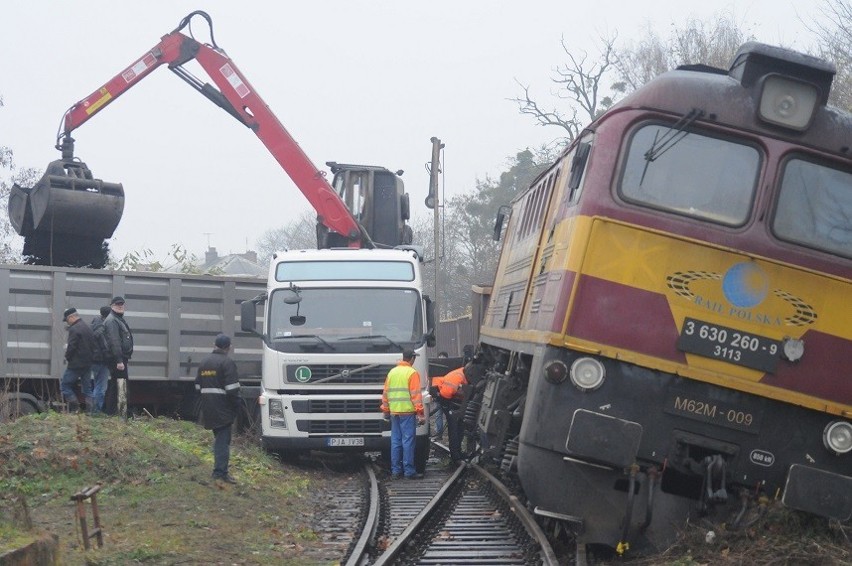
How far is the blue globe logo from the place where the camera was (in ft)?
25.7

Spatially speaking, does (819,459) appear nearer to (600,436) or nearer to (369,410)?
(600,436)

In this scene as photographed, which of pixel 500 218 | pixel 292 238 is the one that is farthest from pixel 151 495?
pixel 292 238

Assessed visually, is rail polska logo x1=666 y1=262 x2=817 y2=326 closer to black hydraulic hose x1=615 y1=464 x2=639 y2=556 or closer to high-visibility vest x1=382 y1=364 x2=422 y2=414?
black hydraulic hose x1=615 y1=464 x2=639 y2=556

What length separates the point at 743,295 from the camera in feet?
25.7

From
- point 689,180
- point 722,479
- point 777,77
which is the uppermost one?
point 777,77

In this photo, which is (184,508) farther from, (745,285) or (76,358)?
(745,285)

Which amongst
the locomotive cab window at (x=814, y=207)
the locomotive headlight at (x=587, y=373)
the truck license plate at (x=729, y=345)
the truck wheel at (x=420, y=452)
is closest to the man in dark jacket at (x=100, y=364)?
the truck wheel at (x=420, y=452)

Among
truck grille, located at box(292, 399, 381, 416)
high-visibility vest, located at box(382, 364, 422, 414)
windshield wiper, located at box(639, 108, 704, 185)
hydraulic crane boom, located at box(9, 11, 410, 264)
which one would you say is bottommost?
truck grille, located at box(292, 399, 381, 416)

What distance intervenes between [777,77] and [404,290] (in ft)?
25.8

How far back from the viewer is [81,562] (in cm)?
791

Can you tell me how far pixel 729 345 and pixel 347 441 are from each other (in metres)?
7.84

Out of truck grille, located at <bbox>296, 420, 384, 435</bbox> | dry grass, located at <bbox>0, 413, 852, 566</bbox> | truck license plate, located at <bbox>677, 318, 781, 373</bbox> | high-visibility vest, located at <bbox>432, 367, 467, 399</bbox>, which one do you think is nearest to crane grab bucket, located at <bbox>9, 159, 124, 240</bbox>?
dry grass, located at <bbox>0, 413, 852, 566</bbox>

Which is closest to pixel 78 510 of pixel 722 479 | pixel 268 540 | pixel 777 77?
pixel 268 540

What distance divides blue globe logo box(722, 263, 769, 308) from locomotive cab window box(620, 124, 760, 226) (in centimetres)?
35
